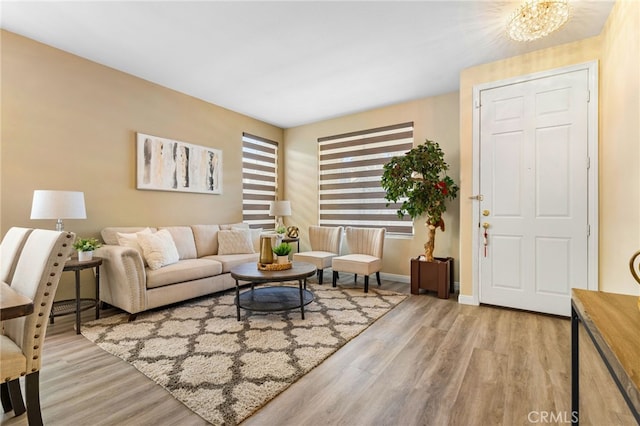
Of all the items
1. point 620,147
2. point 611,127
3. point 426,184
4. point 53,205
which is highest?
point 611,127

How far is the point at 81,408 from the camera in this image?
161 centimetres

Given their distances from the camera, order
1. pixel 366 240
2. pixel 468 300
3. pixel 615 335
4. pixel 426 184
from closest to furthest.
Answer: pixel 615 335, pixel 468 300, pixel 426 184, pixel 366 240

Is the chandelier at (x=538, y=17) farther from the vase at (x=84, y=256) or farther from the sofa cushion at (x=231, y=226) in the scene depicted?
the vase at (x=84, y=256)

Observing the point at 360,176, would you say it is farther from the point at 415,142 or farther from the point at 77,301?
the point at 77,301

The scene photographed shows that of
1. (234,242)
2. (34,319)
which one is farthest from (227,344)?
(234,242)

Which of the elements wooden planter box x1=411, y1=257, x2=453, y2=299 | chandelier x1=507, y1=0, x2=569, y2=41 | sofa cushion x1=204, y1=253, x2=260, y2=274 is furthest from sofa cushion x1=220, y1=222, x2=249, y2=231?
chandelier x1=507, y1=0, x2=569, y2=41

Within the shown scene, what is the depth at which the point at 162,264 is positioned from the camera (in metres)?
3.17

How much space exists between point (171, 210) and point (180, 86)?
66.5 inches

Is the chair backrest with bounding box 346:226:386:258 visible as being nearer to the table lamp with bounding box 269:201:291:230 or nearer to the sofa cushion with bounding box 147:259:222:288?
the table lamp with bounding box 269:201:291:230

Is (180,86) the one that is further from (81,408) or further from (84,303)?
(81,408)

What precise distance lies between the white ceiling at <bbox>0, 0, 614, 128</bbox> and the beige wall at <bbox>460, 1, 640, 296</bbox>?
0.48 ft

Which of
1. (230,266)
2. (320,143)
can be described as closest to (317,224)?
(320,143)

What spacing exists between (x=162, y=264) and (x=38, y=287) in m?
1.88

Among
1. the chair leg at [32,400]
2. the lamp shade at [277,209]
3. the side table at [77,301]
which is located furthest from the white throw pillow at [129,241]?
the lamp shade at [277,209]
